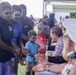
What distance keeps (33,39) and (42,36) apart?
3500 millimetres

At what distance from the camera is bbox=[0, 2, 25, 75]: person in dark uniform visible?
14.1ft

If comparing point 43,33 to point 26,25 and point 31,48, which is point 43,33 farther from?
point 31,48

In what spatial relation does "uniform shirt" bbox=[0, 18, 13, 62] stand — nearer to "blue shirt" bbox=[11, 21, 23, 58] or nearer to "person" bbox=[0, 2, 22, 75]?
"person" bbox=[0, 2, 22, 75]

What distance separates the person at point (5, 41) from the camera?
4.30m

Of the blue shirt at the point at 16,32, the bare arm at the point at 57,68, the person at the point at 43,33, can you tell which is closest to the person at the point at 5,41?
the blue shirt at the point at 16,32

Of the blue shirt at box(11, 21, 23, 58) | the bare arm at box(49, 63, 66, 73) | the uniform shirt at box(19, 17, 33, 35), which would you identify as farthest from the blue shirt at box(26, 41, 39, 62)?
the bare arm at box(49, 63, 66, 73)

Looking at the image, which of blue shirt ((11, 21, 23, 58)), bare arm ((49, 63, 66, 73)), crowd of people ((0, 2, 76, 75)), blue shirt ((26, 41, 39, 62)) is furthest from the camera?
blue shirt ((26, 41, 39, 62))

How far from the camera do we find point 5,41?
4.38 meters

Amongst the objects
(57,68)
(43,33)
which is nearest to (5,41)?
(57,68)

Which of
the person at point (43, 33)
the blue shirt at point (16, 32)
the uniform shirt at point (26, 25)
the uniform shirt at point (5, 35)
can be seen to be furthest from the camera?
the person at point (43, 33)

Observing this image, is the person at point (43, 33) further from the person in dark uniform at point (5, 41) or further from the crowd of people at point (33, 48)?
the person in dark uniform at point (5, 41)

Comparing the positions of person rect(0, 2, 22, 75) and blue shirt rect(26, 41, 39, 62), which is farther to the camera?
blue shirt rect(26, 41, 39, 62)

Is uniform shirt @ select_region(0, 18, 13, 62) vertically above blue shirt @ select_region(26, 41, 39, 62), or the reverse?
uniform shirt @ select_region(0, 18, 13, 62)

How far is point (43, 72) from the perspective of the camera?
9.44 ft
